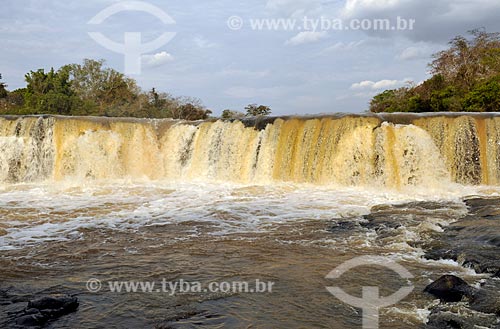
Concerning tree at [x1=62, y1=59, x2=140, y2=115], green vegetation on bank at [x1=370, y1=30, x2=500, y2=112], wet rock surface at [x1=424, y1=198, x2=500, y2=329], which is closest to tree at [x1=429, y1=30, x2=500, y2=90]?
green vegetation on bank at [x1=370, y1=30, x2=500, y2=112]

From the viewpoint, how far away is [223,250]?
6926 millimetres

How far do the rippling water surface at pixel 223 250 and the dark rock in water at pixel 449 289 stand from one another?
0.18m

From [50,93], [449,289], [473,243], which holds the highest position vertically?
[50,93]

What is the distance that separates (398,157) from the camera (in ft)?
41.8

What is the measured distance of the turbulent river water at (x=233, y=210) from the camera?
16.0ft

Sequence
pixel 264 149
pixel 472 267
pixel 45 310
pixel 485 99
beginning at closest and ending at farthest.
Answer: pixel 45 310, pixel 472 267, pixel 264 149, pixel 485 99

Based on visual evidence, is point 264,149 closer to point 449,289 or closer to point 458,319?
point 449,289

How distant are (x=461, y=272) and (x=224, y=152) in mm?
10684

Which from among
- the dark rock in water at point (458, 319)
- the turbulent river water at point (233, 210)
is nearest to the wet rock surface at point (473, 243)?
the turbulent river water at point (233, 210)

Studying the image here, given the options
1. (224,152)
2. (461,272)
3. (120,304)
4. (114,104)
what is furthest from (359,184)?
(114,104)

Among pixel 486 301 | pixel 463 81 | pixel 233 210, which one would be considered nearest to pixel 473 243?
pixel 486 301

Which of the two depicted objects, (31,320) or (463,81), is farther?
(463,81)

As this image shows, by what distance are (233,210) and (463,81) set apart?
18.4 metres

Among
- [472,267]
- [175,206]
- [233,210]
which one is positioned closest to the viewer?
[472,267]
